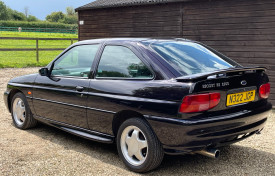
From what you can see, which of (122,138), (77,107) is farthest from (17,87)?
(122,138)

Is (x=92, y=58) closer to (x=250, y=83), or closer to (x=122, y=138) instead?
(x=122, y=138)

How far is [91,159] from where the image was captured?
4156 mm

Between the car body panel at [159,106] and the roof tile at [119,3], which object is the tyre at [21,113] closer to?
the car body panel at [159,106]

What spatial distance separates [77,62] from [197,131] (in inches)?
89.0

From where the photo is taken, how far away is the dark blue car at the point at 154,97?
3.31 meters

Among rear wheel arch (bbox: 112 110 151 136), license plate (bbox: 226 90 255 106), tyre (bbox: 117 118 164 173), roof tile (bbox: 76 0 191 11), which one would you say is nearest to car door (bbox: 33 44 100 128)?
rear wheel arch (bbox: 112 110 151 136)

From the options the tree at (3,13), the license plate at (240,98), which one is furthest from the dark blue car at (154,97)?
the tree at (3,13)

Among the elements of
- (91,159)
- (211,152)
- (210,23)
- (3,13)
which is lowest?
(91,159)

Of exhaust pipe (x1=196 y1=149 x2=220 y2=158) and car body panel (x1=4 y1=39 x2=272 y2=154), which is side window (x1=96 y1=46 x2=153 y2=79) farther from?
exhaust pipe (x1=196 y1=149 x2=220 y2=158)

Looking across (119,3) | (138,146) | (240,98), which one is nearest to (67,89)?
(138,146)

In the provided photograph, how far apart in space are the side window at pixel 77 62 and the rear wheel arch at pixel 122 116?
811 mm

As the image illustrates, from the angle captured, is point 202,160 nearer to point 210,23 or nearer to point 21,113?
point 21,113

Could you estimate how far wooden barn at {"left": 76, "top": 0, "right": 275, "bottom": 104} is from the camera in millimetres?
8758

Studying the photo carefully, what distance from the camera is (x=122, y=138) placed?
389 cm
